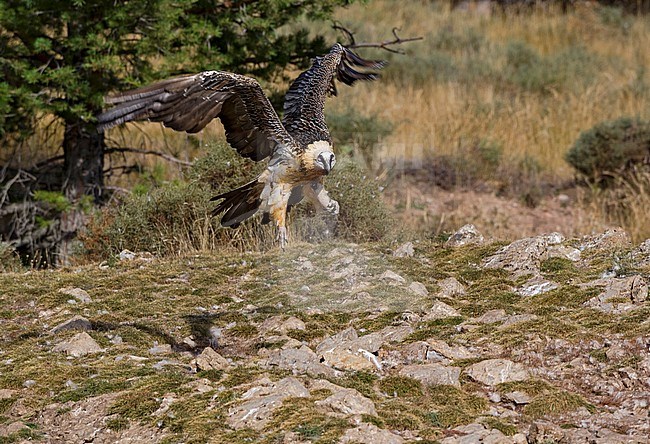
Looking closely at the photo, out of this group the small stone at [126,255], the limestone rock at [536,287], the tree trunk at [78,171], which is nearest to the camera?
the limestone rock at [536,287]

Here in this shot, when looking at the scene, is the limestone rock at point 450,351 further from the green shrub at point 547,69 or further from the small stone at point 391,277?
the green shrub at point 547,69

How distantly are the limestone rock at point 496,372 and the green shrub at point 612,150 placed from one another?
28.9 feet

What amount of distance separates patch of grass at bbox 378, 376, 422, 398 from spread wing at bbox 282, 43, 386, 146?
1.92 meters

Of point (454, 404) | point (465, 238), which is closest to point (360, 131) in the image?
point (465, 238)

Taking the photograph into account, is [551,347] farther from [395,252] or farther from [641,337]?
[395,252]

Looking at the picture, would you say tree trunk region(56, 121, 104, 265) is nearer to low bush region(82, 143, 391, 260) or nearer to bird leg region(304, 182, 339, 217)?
low bush region(82, 143, 391, 260)

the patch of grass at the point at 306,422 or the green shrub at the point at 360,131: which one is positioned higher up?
the patch of grass at the point at 306,422

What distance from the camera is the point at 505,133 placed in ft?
50.0

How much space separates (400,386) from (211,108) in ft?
7.18

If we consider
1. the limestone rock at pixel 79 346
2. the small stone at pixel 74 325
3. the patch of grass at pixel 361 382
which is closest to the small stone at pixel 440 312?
the patch of grass at pixel 361 382

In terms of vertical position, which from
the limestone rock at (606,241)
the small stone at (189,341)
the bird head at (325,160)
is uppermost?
the bird head at (325,160)

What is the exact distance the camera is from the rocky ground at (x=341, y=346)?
4754 mm

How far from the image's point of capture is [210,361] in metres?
5.48

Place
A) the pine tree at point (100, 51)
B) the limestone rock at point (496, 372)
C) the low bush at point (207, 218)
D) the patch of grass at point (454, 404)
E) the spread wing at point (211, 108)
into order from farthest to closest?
the pine tree at point (100, 51)
the low bush at point (207, 218)
the spread wing at point (211, 108)
the limestone rock at point (496, 372)
the patch of grass at point (454, 404)
